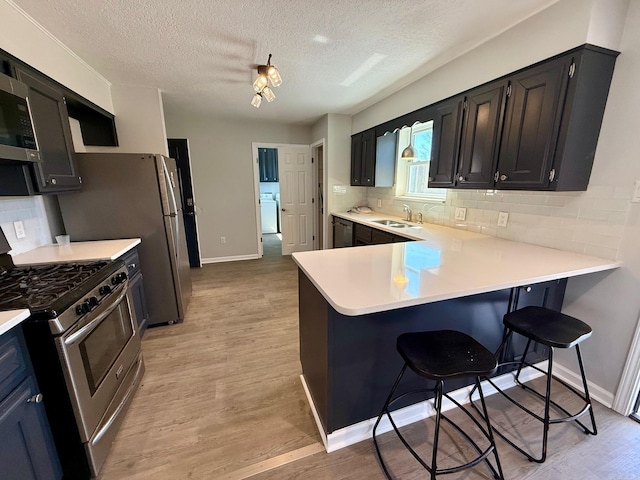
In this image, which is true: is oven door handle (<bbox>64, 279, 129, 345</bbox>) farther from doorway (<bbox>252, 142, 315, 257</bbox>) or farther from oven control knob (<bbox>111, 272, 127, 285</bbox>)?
doorway (<bbox>252, 142, 315, 257</bbox>)

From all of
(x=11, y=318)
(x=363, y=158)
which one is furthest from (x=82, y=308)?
(x=363, y=158)

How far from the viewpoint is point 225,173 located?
4469mm

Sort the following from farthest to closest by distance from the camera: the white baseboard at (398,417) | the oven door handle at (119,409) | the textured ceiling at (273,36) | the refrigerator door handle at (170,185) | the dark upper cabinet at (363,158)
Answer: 1. the dark upper cabinet at (363,158)
2. the refrigerator door handle at (170,185)
3. the textured ceiling at (273,36)
4. the white baseboard at (398,417)
5. the oven door handle at (119,409)

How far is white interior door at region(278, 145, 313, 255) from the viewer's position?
4836 mm

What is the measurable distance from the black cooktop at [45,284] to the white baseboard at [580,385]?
3.06 meters

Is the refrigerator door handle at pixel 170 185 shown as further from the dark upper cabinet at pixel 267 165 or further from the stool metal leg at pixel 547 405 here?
the dark upper cabinet at pixel 267 165

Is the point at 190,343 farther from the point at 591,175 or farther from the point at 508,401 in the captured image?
the point at 591,175

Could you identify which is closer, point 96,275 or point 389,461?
point 389,461

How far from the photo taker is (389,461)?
1352 mm

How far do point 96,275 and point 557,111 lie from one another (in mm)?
2832

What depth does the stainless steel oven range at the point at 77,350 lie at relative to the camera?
1103 millimetres

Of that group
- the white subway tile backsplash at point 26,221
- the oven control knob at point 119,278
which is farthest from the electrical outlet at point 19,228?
the oven control knob at point 119,278

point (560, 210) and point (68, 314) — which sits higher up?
point (560, 210)

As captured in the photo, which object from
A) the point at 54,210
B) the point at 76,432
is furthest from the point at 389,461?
the point at 54,210
